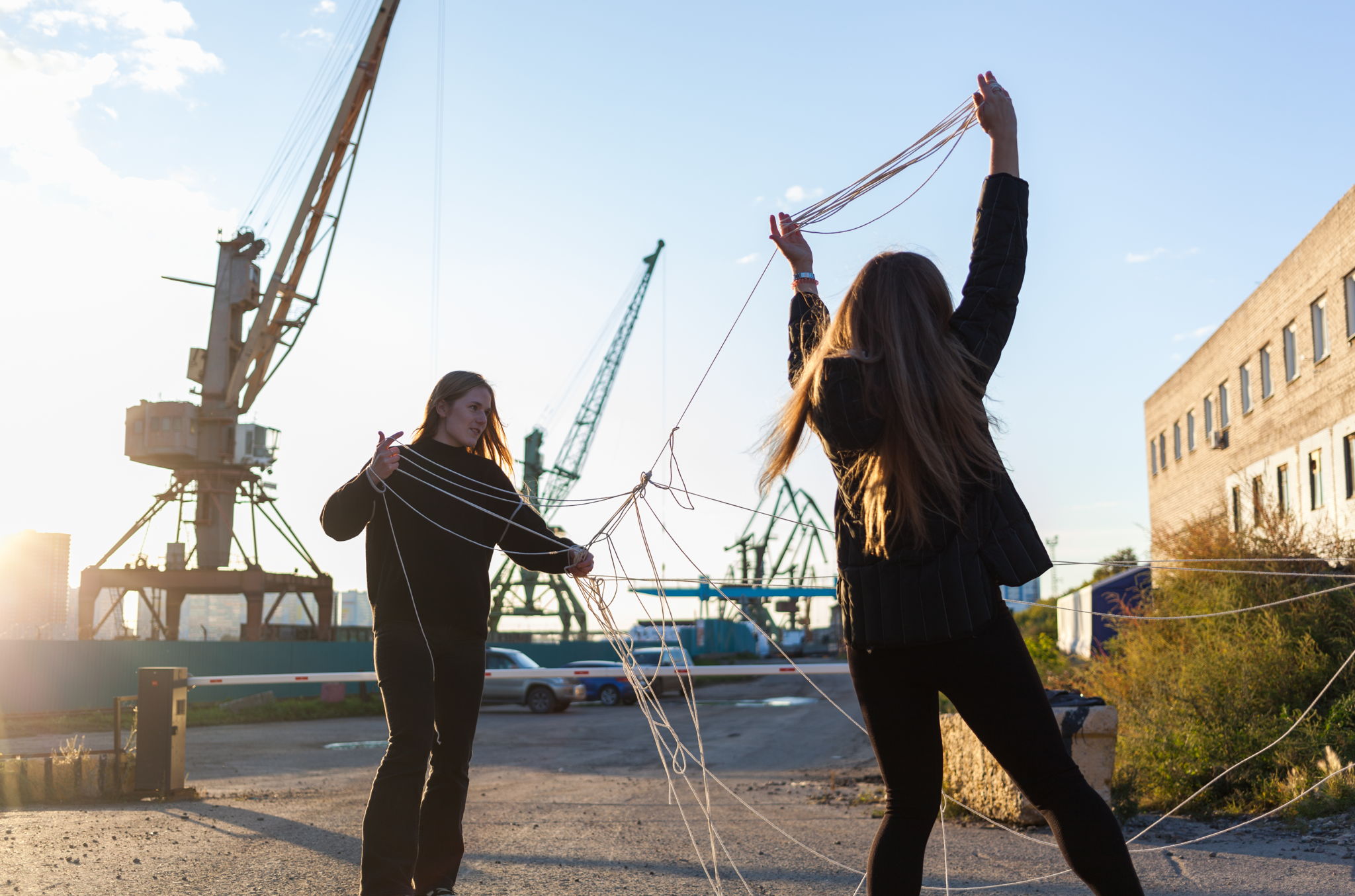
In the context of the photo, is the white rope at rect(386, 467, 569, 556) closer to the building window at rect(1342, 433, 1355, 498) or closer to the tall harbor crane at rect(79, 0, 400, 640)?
the building window at rect(1342, 433, 1355, 498)

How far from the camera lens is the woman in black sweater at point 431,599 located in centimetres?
300

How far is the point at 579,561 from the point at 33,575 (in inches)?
2951

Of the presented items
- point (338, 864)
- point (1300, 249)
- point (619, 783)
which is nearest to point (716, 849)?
point (338, 864)

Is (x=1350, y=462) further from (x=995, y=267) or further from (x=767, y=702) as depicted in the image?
(x=995, y=267)

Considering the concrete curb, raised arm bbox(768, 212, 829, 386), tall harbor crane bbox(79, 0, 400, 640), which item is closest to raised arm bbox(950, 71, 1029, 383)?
raised arm bbox(768, 212, 829, 386)

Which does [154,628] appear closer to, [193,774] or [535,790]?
[193,774]

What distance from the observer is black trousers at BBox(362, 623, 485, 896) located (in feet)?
9.65

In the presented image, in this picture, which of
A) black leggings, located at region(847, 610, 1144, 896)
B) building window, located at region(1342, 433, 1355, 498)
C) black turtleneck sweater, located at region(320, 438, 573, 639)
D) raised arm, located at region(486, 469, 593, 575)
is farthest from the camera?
building window, located at region(1342, 433, 1355, 498)

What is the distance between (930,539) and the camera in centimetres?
216

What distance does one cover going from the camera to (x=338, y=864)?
445 cm

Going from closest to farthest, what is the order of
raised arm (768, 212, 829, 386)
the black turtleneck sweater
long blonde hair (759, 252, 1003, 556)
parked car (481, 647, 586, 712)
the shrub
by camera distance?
1. long blonde hair (759, 252, 1003, 556)
2. raised arm (768, 212, 829, 386)
3. the black turtleneck sweater
4. the shrub
5. parked car (481, 647, 586, 712)

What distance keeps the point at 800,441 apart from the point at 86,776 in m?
6.21

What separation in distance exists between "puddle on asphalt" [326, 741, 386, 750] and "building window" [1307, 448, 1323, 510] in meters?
15.6

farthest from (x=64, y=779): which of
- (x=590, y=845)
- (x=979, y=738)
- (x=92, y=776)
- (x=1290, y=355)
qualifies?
(x=1290, y=355)
